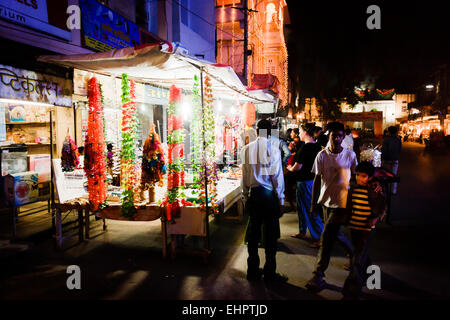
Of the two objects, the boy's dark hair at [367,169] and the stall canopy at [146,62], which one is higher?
the stall canopy at [146,62]

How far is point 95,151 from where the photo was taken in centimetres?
496

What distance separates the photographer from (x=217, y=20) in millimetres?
16875

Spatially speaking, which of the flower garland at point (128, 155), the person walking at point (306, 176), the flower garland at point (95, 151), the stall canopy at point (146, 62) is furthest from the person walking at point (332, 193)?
the flower garland at point (95, 151)

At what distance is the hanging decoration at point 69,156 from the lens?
6.58 m

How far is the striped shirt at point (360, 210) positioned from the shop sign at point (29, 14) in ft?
21.6

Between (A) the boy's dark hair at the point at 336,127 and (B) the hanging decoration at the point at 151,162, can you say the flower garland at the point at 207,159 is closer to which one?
(B) the hanging decoration at the point at 151,162

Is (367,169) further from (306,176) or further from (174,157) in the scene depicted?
(174,157)

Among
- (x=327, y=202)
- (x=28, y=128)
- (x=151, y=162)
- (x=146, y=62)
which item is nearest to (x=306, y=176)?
(x=327, y=202)

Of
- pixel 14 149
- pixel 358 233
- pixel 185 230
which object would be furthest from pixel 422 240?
pixel 14 149

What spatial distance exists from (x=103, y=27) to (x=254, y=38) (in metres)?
14.0
